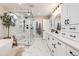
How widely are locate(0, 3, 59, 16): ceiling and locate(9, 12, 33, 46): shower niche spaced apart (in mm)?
219

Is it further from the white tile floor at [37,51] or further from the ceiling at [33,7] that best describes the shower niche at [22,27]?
the white tile floor at [37,51]

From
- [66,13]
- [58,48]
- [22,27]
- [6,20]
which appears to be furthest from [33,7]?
[58,48]

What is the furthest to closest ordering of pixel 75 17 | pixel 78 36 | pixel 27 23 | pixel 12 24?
1. pixel 27 23
2. pixel 12 24
3. pixel 75 17
4. pixel 78 36

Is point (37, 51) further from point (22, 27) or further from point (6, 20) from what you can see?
point (6, 20)

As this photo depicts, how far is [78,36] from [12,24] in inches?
131

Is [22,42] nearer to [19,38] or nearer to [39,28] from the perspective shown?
[19,38]

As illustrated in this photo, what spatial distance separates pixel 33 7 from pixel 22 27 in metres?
1.01

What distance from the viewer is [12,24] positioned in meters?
4.59

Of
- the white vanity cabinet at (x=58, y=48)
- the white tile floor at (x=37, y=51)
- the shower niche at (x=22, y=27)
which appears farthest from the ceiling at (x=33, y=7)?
the white vanity cabinet at (x=58, y=48)

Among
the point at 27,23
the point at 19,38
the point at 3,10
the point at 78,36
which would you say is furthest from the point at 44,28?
the point at 78,36

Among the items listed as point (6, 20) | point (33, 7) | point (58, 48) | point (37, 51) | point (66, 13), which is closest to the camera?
point (58, 48)

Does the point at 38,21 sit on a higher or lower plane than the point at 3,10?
lower

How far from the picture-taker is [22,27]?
484 centimetres

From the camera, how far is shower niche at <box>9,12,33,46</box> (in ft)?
15.1
